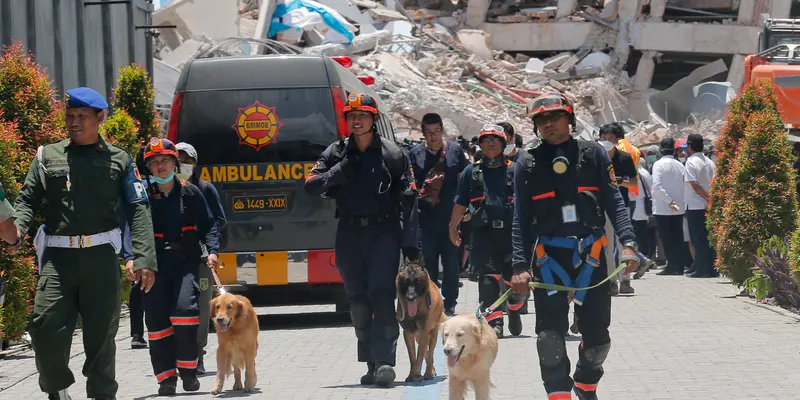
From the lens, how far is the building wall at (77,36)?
793 inches

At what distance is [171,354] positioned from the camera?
9.54 metres

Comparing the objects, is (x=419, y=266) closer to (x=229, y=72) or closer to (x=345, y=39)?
(x=229, y=72)

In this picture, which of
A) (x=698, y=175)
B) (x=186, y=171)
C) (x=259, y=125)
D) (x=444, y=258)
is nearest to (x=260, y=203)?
(x=259, y=125)

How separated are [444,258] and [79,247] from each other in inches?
264

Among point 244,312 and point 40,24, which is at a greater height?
point 40,24

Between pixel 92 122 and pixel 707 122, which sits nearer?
pixel 92 122

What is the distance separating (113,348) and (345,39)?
35.5 metres

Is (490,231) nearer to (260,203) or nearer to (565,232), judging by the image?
(260,203)

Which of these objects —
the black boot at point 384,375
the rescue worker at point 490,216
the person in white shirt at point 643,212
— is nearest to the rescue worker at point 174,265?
the black boot at point 384,375

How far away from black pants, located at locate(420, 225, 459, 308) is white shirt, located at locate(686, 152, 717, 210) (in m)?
6.53

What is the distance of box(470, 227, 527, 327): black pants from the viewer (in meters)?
12.2

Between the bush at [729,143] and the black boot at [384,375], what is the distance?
836 cm

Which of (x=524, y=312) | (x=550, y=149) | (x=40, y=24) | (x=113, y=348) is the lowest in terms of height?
(x=524, y=312)

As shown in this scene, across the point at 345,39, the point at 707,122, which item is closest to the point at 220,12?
the point at 345,39
